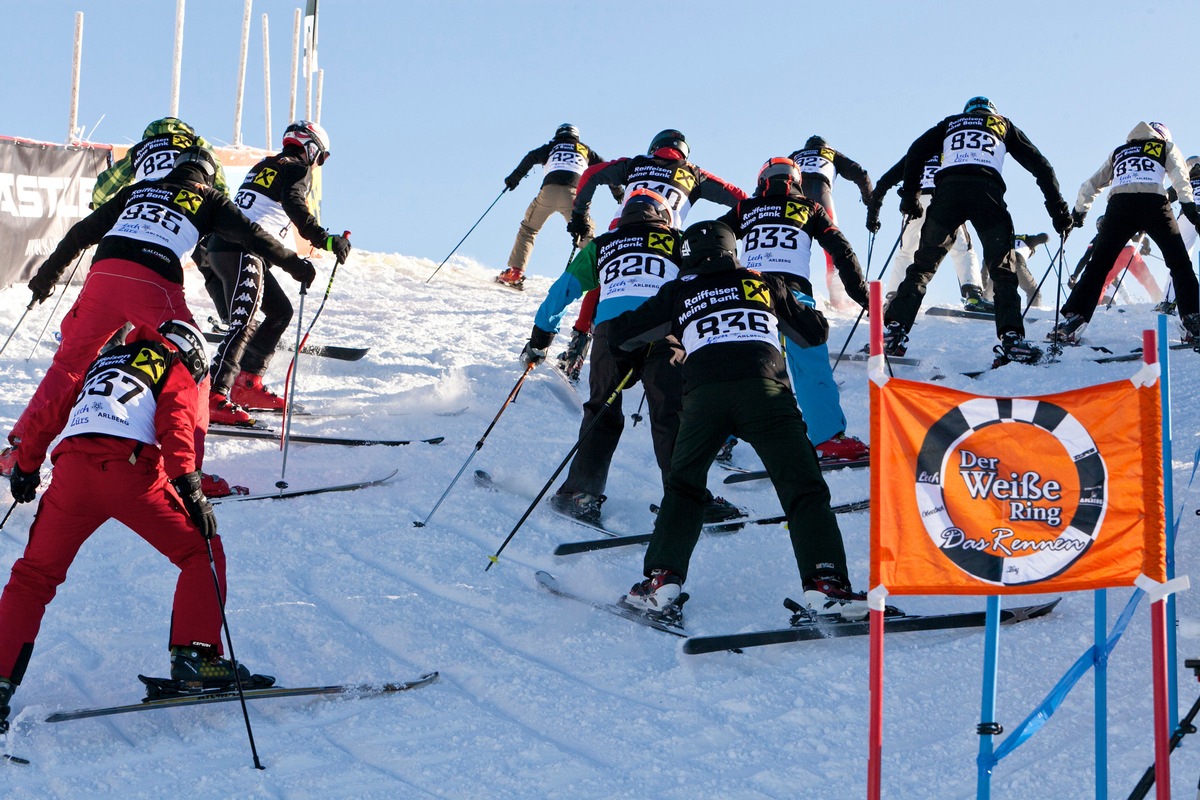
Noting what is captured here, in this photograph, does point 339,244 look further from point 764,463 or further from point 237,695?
point 237,695

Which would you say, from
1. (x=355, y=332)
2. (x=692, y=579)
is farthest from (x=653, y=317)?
(x=355, y=332)

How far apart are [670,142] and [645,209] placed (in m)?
2.29

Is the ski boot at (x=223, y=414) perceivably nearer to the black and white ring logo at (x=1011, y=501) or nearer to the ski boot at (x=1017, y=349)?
the ski boot at (x=1017, y=349)

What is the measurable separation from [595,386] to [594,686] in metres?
2.48

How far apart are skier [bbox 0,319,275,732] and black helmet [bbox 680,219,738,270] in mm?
2279

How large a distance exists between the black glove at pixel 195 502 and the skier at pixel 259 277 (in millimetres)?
3254

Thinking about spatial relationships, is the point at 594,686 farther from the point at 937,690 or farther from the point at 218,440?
the point at 218,440

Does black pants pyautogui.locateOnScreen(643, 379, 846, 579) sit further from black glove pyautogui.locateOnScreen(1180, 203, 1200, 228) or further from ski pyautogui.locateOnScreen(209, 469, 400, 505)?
black glove pyautogui.locateOnScreen(1180, 203, 1200, 228)

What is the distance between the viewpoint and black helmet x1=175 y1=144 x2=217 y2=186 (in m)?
7.16

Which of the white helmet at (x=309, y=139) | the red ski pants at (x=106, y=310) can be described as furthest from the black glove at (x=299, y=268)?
the white helmet at (x=309, y=139)

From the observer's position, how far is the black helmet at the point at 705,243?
573 cm

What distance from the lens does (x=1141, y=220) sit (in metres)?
9.31

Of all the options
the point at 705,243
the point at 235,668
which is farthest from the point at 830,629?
the point at 235,668

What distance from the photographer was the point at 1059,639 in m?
4.95
